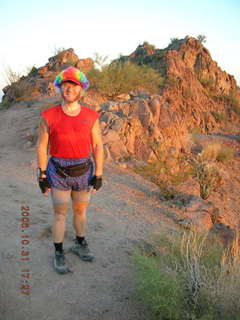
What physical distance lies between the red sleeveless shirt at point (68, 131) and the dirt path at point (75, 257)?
1.26m

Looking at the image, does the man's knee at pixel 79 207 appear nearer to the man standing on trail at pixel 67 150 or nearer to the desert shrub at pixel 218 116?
the man standing on trail at pixel 67 150

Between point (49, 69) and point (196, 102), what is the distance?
29.5 feet

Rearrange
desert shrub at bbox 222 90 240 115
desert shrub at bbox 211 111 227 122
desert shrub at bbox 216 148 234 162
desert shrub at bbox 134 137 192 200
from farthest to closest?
desert shrub at bbox 222 90 240 115, desert shrub at bbox 211 111 227 122, desert shrub at bbox 216 148 234 162, desert shrub at bbox 134 137 192 200

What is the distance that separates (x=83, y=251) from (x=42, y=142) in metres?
1.37

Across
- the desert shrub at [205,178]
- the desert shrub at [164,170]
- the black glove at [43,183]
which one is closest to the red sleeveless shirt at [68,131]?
the black glove at [43,183]

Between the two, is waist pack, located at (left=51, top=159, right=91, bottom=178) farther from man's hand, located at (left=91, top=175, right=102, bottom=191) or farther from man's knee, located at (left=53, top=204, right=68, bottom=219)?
man's knee, located at (left=53, top=204, right=68, bottom=219)

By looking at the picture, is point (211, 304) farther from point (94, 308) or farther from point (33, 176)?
point (33, 176)

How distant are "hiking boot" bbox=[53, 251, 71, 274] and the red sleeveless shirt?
1062mm

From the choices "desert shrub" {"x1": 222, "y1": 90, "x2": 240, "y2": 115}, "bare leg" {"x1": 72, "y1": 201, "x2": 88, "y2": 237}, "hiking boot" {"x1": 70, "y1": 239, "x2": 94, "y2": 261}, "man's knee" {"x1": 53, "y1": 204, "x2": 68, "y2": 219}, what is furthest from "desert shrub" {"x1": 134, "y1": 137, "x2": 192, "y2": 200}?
"desert shrub" {"x1": 222, "y1": 90, "x2": 240, "y2": 115}

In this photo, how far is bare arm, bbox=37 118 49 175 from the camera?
10.1 feet

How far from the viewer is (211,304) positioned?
264 centimetres

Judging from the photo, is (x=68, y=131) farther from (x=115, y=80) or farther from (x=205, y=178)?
(x=115, y=80)

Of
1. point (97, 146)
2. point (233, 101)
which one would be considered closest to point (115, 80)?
point (97, 146)

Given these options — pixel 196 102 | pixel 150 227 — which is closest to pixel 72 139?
pixel 150 227
